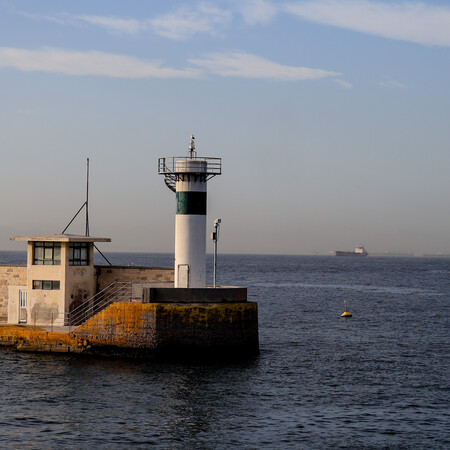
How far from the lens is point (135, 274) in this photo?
41219 mm

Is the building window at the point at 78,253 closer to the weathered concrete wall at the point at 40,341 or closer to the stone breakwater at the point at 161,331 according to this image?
the weathered concrete wall at the point at 40,341

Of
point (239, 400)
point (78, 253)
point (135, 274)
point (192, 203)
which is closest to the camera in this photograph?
point (239, 400)

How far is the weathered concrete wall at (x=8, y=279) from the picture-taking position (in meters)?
42.1

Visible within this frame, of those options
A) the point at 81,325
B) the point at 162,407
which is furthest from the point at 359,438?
the point at 81,325

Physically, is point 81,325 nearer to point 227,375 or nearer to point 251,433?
point 227,375

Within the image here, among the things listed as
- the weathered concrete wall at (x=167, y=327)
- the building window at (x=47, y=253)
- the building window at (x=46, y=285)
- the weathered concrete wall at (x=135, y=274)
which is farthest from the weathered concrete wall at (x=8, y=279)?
the weathered concrete wall at (x=167, y=327)

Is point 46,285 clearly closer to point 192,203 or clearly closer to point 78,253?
point 78,253

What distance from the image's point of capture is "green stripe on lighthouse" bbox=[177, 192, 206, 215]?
39.3 meters

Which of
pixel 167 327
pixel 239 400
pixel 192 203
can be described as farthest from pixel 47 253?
pixel 239 400

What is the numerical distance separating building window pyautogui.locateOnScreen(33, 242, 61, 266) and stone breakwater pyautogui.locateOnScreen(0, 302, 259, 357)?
4247 mm

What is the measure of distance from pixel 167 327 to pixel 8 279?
37.8ft

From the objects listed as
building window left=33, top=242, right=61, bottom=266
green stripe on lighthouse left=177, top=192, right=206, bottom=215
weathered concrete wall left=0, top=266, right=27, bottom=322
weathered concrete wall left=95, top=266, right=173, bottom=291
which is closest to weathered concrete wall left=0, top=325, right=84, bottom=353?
weathered concrete wall left=0, top=266, right=27, bottom=322

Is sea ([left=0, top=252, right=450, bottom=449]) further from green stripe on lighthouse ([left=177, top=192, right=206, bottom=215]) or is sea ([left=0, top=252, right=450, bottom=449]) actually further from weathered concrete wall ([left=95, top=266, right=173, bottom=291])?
green stripe on lighthouse ([left=177, top=192, right=206, bottom=215])

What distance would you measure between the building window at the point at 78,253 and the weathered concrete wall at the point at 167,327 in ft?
15.1
